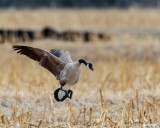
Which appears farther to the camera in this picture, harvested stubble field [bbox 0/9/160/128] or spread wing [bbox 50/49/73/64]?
harvested stubble field [bbox 0/9/160/128]

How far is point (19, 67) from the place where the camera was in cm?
944

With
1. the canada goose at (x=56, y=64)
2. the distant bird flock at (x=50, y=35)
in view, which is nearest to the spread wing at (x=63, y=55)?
the canada goose at (x=56, y=64)

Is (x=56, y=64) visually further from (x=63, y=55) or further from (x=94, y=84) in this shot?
(x=94, y=84)

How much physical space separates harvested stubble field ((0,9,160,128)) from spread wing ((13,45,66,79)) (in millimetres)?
244

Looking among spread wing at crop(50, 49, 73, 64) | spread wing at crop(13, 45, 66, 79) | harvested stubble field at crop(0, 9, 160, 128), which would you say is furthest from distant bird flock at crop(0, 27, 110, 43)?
spread wing at crop(13, 45, 66, 79)

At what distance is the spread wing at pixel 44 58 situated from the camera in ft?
15.1

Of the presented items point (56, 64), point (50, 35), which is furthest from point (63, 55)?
point (50, 35)

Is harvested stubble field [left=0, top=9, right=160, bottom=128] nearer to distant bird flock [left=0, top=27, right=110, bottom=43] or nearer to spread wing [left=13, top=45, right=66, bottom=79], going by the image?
spread wing [left=13, top=45, right=66, bottom=79]

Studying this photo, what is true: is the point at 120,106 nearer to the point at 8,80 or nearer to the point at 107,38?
the point at 8,80

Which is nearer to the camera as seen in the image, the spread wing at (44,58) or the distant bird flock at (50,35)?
the spread wing at (44,58)

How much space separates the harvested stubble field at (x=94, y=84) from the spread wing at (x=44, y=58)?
24 cm

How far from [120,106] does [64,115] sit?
78 centimetres

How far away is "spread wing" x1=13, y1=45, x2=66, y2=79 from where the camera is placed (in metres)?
4.62

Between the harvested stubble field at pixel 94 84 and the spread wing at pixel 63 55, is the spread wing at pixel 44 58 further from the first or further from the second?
the harvested stubble field at pixel 94 84
